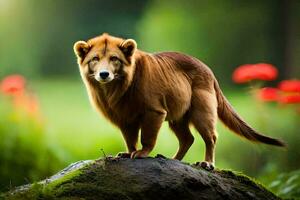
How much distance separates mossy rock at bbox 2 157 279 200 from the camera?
596 cm

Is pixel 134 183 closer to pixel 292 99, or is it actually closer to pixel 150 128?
pixel 150 128

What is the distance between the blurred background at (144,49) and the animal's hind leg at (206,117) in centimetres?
388

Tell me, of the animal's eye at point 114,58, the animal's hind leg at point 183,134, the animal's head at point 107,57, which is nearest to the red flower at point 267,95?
the animal's hind leg at point 183,134

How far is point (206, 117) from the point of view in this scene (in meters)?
7.42

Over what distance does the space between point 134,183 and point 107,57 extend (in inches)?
51.4

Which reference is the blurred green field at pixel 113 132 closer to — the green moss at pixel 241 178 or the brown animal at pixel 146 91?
the brown animal at pixel 146 91

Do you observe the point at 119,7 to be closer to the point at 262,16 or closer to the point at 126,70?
the point at 262,16

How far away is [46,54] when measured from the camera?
1306cm

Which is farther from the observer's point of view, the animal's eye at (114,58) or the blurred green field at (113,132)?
the blurred green field at (113,132)

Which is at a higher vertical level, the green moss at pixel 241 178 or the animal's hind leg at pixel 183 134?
the animal's hind leg at pixel 183 134

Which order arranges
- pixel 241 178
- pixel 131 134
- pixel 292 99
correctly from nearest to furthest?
pixel 241 178
pixel 131 134
pixel 292 99

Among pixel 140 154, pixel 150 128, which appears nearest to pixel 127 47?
pixel 150 128

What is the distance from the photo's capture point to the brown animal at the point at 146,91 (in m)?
6.82

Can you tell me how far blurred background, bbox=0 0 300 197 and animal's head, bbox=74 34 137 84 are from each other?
4.53m
